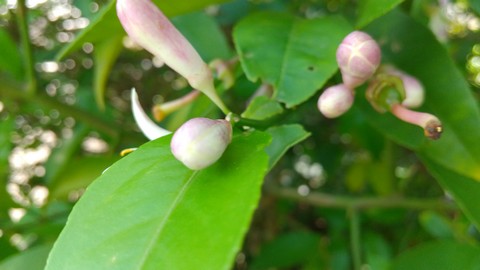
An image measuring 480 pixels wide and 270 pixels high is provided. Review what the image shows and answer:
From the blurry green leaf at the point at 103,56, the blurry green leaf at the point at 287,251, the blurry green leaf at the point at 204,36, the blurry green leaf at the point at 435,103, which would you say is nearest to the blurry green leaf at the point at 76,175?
the blurry green leaf at the point at 103,56

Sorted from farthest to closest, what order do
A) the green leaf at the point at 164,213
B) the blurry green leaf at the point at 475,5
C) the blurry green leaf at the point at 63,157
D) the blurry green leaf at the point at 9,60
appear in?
the blurry green leaf at the point at 63,157
the blurry green leaf at the point at 9,60
the blurry green leaf at the point at 475,5
the green leaf at the point at 164,213

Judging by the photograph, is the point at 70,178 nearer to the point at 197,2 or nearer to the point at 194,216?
the point at 197,2

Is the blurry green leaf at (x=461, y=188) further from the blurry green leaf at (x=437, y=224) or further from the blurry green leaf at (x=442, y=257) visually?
the blurry green leaf at (x=437, y=224)

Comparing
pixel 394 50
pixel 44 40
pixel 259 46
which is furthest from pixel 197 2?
pixel 44 40

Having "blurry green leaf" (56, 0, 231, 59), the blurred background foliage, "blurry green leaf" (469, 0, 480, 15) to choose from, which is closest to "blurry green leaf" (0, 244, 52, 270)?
the blurred background foliage

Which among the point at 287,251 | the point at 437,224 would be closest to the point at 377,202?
the point at 437,224

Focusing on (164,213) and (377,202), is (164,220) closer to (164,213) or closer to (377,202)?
(164,213)
